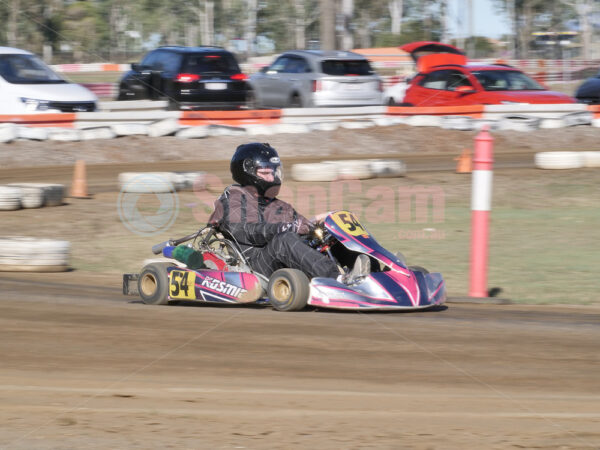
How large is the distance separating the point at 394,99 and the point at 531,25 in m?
49.8

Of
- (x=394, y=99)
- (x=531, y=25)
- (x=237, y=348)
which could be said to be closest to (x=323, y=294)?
(x=237, y=348)

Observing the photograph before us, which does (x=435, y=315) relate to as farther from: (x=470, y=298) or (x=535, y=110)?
(x=535, y=110)

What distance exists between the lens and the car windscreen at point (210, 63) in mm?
17938

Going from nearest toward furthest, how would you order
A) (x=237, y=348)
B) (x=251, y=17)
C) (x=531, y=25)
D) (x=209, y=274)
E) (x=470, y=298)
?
(x=237, y=348) < (x=209, y=274) < (x=470, y=298) < (x=251, y=17) < (x=531, y=25)

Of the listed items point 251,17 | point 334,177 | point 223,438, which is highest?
point 251,17

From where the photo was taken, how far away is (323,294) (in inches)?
226

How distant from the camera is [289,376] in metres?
4.19

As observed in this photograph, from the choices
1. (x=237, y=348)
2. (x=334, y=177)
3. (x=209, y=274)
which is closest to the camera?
(x=237, y=348)

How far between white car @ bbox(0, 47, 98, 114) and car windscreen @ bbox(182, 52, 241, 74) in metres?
2.40

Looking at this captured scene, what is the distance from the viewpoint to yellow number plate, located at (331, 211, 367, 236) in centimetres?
589

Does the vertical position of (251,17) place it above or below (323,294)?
above

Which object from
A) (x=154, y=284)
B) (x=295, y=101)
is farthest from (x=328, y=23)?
(x=154, y=284)

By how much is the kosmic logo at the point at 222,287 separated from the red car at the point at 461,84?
12591mm

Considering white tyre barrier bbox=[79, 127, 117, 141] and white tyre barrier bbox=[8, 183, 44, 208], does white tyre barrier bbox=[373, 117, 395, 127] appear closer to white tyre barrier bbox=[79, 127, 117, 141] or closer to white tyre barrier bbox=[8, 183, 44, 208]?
white tyre barrier bbox=[79, 127, 117, 141]
